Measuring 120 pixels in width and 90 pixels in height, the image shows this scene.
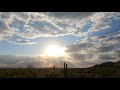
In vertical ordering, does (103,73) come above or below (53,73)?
above

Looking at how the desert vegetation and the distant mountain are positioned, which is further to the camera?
the distant mountain

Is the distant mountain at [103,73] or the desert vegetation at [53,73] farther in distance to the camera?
the distant mountain at [103,73]

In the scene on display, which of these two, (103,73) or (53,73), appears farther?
(103,73)
